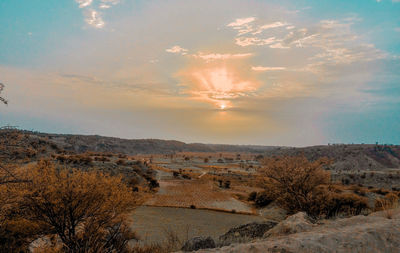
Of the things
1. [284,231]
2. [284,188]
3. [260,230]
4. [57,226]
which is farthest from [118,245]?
[284,188]

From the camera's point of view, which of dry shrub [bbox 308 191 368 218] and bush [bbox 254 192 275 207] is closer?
dry shrub [bbox 308 191 368 218]

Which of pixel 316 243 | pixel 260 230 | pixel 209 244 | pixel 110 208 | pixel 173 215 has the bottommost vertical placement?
pixel 173 215

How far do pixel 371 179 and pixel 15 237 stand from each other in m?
54.3

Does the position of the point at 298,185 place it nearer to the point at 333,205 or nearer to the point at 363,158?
the point at 333,205

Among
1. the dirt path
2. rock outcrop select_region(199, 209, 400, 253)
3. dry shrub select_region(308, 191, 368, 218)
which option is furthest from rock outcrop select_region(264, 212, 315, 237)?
the dirt path

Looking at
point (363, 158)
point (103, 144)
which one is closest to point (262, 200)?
point (363, 158)

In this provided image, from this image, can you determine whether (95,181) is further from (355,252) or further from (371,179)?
(371,179)

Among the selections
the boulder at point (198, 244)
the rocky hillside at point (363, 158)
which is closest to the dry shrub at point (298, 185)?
the boulder at point (198, 244)

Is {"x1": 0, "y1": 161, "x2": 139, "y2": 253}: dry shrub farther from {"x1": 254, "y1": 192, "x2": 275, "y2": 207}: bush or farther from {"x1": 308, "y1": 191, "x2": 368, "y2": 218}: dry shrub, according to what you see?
{"x1": 254, "y1": 192, "x2": 275, "y2": 207}: bush

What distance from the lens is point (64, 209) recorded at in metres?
8.77

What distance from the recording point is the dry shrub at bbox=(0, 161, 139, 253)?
332 inches

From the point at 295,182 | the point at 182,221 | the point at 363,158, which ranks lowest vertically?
the point at 182,221

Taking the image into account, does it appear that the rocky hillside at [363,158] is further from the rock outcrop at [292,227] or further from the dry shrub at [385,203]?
the rock outcrop at [292,227]

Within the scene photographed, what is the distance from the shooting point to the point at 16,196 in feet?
26.8
